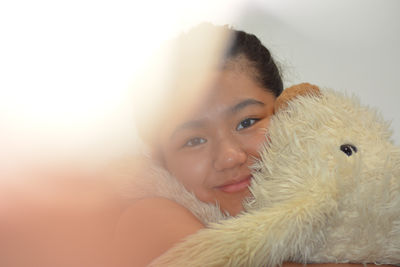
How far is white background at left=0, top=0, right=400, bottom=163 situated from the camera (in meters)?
0.93

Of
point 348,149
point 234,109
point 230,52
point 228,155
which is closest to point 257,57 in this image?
point 230,52

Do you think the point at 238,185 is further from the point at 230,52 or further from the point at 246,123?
the point at 230,52

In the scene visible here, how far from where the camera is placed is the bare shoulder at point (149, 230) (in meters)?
0.55

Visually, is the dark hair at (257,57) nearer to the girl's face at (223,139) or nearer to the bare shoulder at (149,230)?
the girl's face at (223,139)

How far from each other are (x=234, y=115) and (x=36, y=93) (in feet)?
Result: 1.89

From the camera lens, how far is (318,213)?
44cm

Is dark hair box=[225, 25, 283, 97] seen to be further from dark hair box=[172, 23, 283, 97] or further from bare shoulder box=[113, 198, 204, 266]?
bare shoulder box=[113, 198, 204, 266]

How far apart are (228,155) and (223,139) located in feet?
0.16

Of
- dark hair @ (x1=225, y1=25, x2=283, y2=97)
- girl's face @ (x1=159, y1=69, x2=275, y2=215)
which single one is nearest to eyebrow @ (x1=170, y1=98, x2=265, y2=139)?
girl's face @ (x1=159, y1=69, x2=275, y2=215)

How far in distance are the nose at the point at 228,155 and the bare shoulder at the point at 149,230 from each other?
11 centimetres

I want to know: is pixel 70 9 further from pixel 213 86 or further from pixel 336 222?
pixel 336 222

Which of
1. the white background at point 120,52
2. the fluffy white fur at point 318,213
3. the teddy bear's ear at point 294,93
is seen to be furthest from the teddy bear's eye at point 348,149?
the white background at point 120,52

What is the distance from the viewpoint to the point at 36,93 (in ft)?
3.21

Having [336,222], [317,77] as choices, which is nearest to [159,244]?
[336,222]
